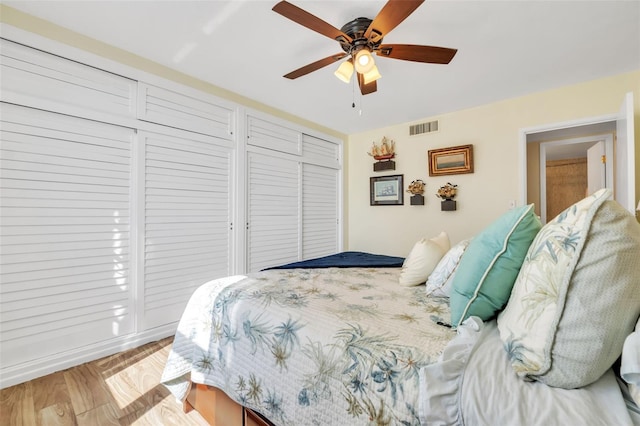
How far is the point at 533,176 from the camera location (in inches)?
155

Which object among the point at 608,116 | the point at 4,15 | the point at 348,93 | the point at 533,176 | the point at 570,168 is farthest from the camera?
the point at 570,168

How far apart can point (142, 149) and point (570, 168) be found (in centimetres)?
637

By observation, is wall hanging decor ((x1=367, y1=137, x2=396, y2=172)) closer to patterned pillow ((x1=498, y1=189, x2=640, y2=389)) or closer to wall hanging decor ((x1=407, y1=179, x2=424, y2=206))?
wall hanging decor ((x1=407, y1=179, x2=424, y2=206))

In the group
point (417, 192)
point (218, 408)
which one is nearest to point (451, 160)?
point (417, 192)

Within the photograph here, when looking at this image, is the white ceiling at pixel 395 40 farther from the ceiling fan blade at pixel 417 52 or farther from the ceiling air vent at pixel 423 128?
the ceiling air vent at pixel 423 128

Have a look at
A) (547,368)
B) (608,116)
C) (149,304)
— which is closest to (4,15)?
(149,304)

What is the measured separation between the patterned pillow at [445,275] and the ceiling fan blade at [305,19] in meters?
1.48

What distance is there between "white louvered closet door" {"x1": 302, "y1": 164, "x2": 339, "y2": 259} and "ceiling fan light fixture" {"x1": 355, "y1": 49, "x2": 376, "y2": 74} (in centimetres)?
211

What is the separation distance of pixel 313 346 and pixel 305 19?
1693 millimetres

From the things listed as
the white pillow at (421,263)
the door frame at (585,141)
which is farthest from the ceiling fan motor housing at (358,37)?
the door frame at (585,141)

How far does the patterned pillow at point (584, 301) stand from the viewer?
2.17ft

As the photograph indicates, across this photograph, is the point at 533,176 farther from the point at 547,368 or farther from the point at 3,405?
the point at 3,405

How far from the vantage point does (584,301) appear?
26.7 inches

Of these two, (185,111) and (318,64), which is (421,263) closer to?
(318,64)
